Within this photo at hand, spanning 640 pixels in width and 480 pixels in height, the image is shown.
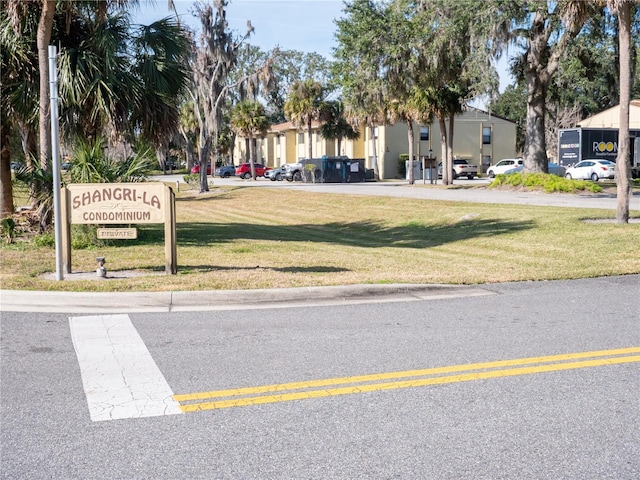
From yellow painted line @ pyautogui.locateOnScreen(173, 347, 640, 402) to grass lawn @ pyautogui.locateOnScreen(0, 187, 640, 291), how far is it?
12.0 feet

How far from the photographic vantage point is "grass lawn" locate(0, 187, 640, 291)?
966cm

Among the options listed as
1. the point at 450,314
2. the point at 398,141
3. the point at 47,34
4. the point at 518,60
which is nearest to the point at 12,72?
the point at 47,34

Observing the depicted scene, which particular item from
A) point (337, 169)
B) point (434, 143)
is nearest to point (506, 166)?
point (434, 143)

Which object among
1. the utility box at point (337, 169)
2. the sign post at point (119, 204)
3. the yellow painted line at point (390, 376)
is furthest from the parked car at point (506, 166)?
the yellow painted line at point (390, 376)

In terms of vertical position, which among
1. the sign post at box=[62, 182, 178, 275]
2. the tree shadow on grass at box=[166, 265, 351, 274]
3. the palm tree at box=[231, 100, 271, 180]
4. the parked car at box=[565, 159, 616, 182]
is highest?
the palm tree at box=[231, 100, 271, 180]

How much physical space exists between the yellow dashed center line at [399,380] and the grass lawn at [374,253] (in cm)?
371

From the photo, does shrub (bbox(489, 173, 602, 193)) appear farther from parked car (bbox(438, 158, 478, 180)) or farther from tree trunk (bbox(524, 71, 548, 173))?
parked car (bbox(438, 158, 478, 180))

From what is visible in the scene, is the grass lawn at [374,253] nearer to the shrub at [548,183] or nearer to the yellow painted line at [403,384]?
the yellow painted line at [403,384]

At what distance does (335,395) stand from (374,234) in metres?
14.4

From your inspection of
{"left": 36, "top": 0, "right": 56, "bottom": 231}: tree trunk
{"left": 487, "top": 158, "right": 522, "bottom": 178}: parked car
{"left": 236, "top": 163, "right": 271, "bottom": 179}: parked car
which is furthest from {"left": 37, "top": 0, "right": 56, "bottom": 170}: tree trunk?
{"left": 236, "top": 163, "right": 271, "bottom": 179}: parked car

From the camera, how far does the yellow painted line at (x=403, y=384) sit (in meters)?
4.87

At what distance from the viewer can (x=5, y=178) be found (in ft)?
53.4

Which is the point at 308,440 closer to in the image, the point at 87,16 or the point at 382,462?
the point at 382,462

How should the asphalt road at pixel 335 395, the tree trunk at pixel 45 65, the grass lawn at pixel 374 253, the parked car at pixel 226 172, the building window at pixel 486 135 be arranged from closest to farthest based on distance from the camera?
the asphalt road at pixel 335 395
the grass lawn at pixel 374 253
the tree trunk at pixel 45 65
the building window at pixel 486 135
the parked car at pixel 226 172
